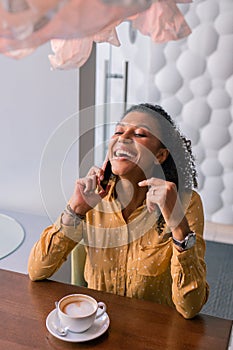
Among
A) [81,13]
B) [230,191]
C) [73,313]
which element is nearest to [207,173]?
[230,191]

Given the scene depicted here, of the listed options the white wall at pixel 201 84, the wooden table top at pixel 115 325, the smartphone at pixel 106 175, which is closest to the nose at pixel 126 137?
the smartphone at pixel 106 175

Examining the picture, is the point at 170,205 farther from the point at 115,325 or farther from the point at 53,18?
the point at 53,18

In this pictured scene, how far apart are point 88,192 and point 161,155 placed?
21 centimetres

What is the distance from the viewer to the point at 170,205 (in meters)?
1.15

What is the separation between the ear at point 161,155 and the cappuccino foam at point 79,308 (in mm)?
408

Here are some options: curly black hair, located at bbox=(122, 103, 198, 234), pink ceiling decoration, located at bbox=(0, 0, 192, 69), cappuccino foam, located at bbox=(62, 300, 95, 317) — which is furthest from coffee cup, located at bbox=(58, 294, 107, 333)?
pink ceiling decoration, located at bbox=(0, 0, 192, 69)

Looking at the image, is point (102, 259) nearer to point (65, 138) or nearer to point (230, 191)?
point (65, 138)

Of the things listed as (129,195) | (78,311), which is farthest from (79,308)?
(129,195)

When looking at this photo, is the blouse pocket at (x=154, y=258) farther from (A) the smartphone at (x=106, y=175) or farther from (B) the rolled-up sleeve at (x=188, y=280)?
(A) the smartphone at (x=106, y=175)

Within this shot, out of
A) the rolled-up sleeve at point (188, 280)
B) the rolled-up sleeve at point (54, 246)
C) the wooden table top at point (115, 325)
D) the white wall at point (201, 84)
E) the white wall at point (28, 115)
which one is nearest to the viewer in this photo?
the wooden table top at point (115, 325)

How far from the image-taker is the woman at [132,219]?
1.22m

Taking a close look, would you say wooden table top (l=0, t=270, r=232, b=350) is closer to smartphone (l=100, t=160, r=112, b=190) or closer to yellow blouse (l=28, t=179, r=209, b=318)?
yellow blouse (l=28, t=179, r=209, b=318)

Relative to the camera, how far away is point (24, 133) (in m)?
1.82

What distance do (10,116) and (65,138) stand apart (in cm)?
57
